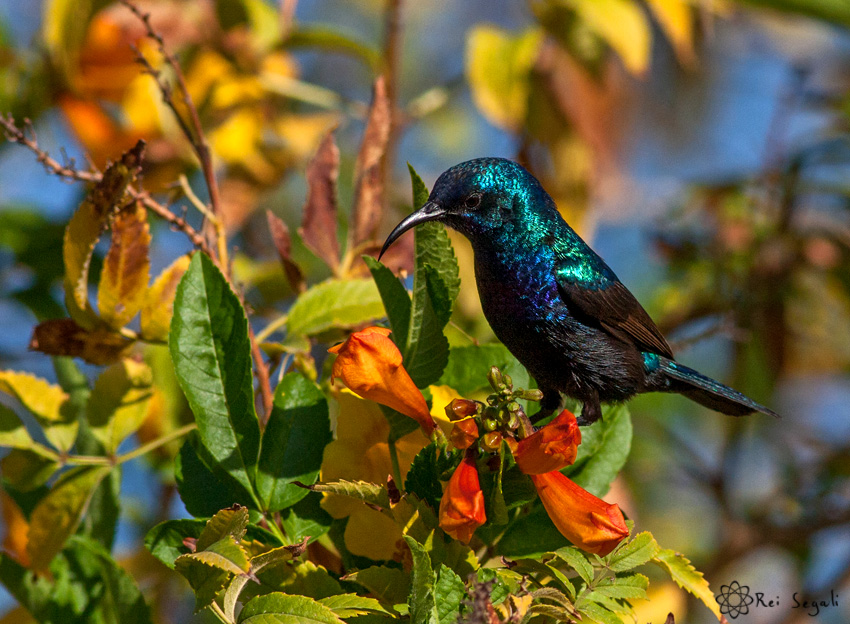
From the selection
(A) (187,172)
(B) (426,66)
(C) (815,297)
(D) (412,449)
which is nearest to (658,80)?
(B) (426,66)

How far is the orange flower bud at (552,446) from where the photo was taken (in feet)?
2.93

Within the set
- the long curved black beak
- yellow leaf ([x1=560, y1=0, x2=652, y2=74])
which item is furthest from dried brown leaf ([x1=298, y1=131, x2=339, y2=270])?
yellow leaf ([x1=560, y1=0, x2=652, y2=74])

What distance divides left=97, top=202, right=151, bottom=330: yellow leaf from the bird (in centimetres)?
44

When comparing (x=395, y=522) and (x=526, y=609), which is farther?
(x=395, y=522)

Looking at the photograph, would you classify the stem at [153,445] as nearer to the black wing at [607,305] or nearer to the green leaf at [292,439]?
the green leaf at [292,439]

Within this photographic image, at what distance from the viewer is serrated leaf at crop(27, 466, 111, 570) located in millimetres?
1262

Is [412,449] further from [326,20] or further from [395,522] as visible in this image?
[326,20]

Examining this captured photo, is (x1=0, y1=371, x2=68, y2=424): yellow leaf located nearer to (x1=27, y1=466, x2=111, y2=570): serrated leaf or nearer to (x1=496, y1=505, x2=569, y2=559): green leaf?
(x1=27, y1=466, x2=111, y2=570): serrated leaf

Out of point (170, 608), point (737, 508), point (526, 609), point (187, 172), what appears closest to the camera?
point (526, 609)

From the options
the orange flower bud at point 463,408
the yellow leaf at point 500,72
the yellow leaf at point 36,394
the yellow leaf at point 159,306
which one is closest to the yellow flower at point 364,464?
the orange flower bud at point 463,408

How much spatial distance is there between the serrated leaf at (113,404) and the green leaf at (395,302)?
0.49m

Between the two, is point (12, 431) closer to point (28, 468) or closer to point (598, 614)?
point (28, 468)

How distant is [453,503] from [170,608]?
6.43 ft

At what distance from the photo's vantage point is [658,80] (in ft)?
20.7
